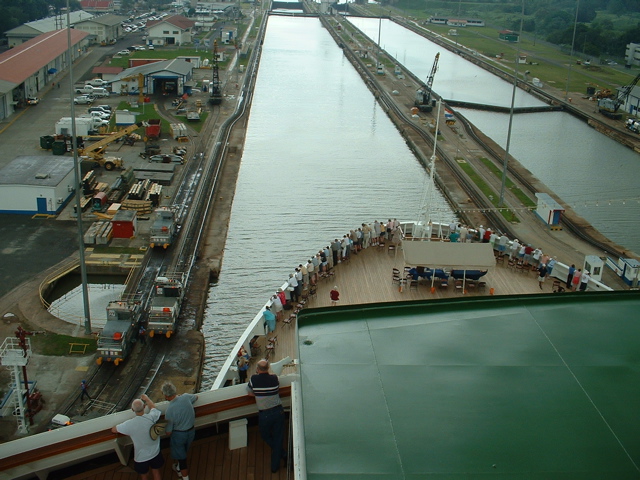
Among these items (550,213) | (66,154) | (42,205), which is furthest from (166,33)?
(550,213)

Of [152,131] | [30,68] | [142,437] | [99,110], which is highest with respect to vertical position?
[142,437]

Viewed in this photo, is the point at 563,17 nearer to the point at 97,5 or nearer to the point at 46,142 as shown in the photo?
the point at 97,5

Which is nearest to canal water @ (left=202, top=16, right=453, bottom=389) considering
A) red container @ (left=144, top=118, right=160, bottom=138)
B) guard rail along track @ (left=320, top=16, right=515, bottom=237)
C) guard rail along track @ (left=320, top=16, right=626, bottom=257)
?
guard rail along track @ (left=320, top=16, right=515, bottom=237)

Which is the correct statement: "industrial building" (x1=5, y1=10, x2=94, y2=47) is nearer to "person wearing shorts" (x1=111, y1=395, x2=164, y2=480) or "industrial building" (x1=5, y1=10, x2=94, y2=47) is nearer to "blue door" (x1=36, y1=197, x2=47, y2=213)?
"blue door" (x1=36, y1=197, x2=47, y2=213)

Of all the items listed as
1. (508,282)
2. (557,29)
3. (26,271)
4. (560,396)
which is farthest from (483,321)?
(557,29)

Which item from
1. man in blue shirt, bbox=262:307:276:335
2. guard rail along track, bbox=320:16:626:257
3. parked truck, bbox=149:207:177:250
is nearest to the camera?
man in blue shirt, bbox=262:307:276:335

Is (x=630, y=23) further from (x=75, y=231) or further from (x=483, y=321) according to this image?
(x=483, y=321)
